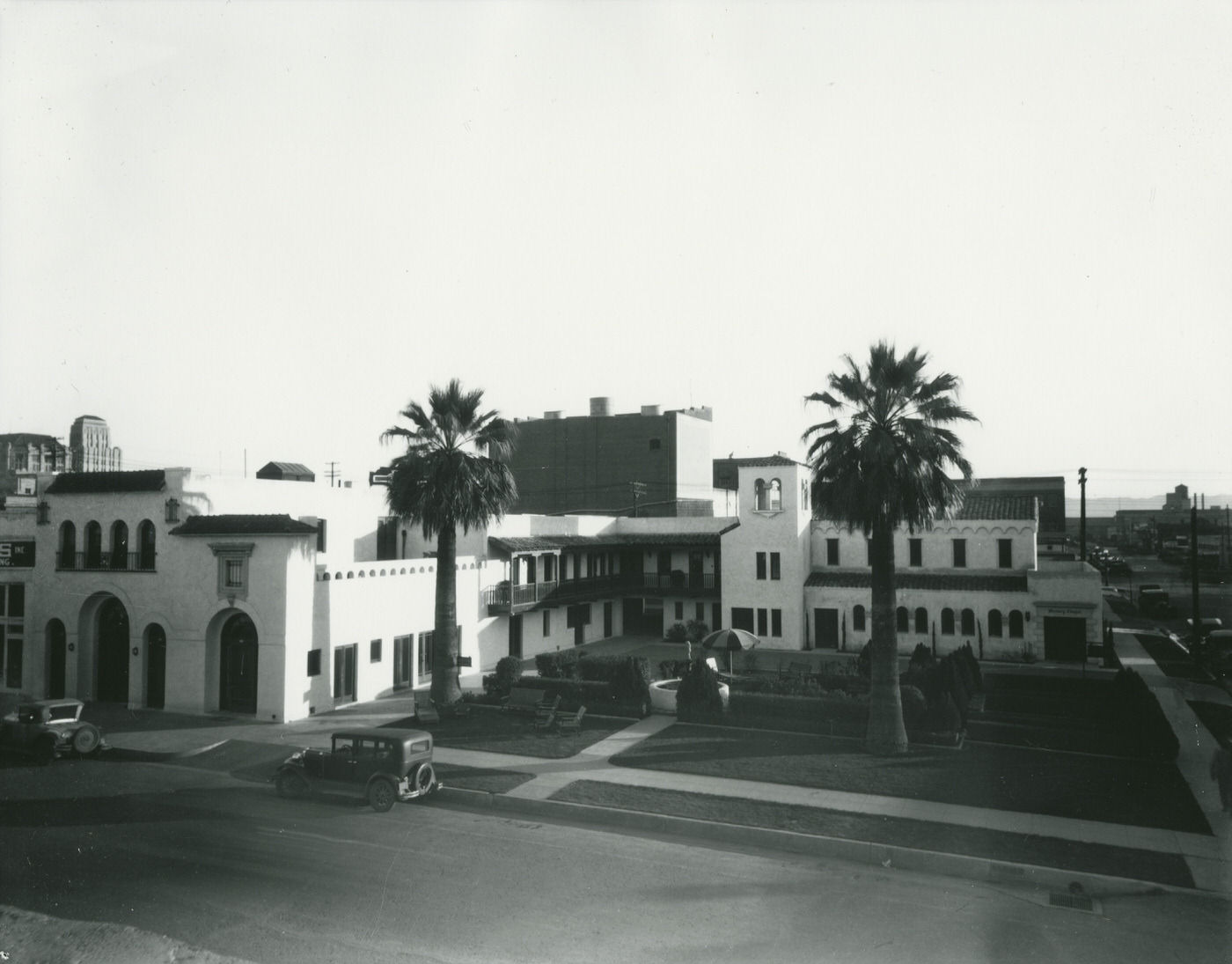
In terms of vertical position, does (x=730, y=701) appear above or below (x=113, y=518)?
below

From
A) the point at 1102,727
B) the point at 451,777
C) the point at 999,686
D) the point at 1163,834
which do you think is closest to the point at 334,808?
the point at 451,777

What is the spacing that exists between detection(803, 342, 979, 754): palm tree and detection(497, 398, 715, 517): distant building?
38948 millimetres

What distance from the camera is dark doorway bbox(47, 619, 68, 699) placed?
2883 centimetres

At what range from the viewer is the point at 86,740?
70.6 feet

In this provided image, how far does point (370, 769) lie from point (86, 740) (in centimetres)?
A: 967

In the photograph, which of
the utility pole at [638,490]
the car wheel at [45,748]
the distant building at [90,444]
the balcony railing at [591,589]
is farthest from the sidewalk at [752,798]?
the utility pole at [638,490]

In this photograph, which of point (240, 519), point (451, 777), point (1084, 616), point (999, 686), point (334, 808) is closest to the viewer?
point (334, 808)

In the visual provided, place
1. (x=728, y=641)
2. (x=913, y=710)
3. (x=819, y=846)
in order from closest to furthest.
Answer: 1. (x=819, y=846)
2. (x=913, y=710)
3. (x=728, y=641)

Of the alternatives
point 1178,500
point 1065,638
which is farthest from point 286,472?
point 1178,500

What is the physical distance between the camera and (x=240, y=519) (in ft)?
85.8

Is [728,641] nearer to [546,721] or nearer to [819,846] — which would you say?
[546,721]

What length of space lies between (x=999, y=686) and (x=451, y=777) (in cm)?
2119

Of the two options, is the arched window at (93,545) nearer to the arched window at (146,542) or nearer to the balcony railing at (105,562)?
the balcony railing at (105,562)

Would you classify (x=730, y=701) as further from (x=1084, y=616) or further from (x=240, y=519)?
(x=1084, y=616)
